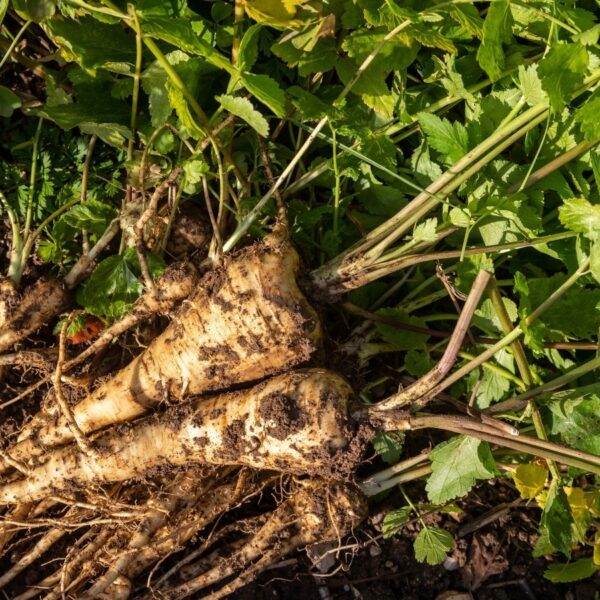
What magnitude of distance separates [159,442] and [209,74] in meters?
1.34

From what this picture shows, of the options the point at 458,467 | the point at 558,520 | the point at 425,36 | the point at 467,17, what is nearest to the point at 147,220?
the point at 425,36

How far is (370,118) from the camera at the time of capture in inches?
88.3

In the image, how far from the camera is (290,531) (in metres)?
2.52

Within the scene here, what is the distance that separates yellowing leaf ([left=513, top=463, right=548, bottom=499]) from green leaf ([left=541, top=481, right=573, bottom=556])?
96 mm

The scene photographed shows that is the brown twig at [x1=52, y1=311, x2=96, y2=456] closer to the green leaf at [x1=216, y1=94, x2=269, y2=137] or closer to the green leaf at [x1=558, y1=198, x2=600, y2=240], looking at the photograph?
the green leaf at [x1=216, y1=94, x2=269, y2=137]

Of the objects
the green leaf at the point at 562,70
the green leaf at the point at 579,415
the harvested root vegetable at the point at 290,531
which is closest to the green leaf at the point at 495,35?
the green leaf at the point at 562,70

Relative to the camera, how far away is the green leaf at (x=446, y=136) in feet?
6.50

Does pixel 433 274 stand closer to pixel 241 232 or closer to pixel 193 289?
pixel 241 232

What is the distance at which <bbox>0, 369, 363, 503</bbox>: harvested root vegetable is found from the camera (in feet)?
7.08

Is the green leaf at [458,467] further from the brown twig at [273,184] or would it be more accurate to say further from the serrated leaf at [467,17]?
the serrated leaf at [467,17]

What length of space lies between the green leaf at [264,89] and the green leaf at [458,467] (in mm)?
1221

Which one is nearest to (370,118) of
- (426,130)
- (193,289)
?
(426,130)

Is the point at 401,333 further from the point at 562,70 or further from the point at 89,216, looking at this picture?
the point at 89,216

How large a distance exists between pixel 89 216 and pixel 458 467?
1.58 meters
